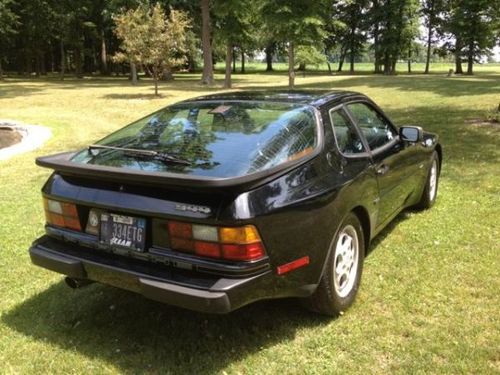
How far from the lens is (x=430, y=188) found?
5.86 m

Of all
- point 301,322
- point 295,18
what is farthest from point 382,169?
point 295,18

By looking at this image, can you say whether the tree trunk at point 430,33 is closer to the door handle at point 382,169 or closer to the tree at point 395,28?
the tree at point 395,28

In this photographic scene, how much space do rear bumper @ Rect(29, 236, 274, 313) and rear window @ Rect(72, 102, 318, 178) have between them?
1.93 feet

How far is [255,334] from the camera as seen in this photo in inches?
135

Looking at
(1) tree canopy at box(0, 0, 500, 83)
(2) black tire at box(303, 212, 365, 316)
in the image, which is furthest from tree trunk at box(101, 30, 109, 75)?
(2) black tire at box(303, 212, 365, 316)

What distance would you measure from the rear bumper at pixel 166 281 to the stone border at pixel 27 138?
7.79 m

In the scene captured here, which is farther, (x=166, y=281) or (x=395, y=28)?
(x=395, y=28)

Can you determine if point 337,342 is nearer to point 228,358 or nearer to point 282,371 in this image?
point 282,371

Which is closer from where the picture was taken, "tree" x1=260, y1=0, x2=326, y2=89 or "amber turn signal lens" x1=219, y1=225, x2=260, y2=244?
"amber turn signal lens" x1=219, y1=225, x2=260, y2=244

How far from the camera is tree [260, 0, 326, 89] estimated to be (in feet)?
82.5

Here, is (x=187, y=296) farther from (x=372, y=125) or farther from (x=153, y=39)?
(x=153, y=39)

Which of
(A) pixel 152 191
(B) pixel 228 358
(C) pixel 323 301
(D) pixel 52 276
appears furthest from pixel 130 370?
(D) pixel 52 276

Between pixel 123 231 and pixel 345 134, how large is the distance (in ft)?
6.02

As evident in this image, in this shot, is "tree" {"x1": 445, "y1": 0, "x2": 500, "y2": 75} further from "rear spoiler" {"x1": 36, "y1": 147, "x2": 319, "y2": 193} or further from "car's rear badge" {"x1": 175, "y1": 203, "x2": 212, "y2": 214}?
"car's rear badge" {"x1": 175, "y1": 203, "x2": 212, "y2": 214}
